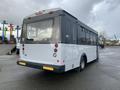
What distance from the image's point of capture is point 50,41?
5797mm

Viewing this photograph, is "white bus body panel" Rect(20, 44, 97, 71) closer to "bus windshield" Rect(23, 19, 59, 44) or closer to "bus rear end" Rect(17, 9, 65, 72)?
"bus rear end" Rect(17, 9, 65, 72)

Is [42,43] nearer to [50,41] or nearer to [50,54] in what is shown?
[50,41]

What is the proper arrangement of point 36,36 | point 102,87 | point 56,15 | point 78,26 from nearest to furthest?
1. point 102,87
2. point 56,15
3. point 36,36
4. point 78,26

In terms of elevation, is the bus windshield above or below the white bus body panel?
Answer: above

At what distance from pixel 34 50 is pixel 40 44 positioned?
469 mm

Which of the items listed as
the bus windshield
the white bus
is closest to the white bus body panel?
the white bus

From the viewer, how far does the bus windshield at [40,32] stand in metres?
5.87

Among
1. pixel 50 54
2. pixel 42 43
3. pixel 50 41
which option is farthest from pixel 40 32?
pixel 50 54

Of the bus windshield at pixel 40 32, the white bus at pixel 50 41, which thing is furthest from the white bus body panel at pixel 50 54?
the bus windshield at pixel 40 32

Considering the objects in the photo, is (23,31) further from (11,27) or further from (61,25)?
(11,27)

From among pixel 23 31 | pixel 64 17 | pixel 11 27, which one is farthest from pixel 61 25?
pixel 11 27

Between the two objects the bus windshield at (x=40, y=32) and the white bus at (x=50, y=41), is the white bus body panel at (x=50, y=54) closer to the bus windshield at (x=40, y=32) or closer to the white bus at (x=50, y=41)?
the white bus at (x=50, y=41)

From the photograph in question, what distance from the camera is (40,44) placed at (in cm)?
610

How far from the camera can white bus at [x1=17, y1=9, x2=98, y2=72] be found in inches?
223
